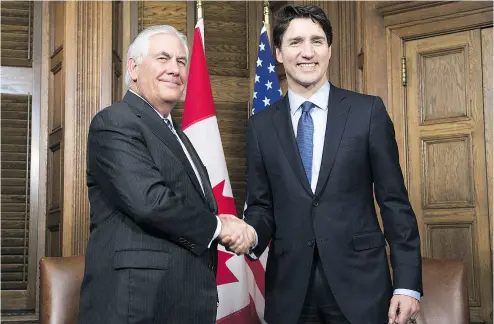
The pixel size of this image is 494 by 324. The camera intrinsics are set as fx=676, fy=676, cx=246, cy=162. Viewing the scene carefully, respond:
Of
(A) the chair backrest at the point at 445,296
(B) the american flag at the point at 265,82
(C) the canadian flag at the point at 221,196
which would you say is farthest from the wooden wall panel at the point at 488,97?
(C) the canadian flag at the point at 221,196

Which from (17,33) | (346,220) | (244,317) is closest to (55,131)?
(17,33)

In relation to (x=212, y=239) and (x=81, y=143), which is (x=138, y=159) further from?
(x=81, y=143)

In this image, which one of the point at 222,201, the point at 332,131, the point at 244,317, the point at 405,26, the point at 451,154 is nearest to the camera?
the point at 332,131

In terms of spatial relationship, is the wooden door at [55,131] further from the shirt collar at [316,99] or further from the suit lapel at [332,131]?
the suit lapel at [332,131]

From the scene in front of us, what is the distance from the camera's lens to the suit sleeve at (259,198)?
2.21 m

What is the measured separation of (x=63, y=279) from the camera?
2746 millimetres

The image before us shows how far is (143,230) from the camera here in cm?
193

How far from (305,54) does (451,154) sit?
1.98 meters

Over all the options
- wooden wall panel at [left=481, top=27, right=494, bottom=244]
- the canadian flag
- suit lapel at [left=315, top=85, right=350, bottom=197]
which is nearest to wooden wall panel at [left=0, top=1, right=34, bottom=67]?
the canadian flag

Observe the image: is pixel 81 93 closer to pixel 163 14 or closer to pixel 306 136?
pixel 163 14

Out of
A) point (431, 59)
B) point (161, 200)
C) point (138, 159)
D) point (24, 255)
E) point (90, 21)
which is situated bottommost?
point (24, 255)

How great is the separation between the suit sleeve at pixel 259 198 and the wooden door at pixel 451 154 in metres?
1.90

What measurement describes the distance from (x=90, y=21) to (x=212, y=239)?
98.2 inches

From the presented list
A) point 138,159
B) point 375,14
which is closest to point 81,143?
point 375,14
